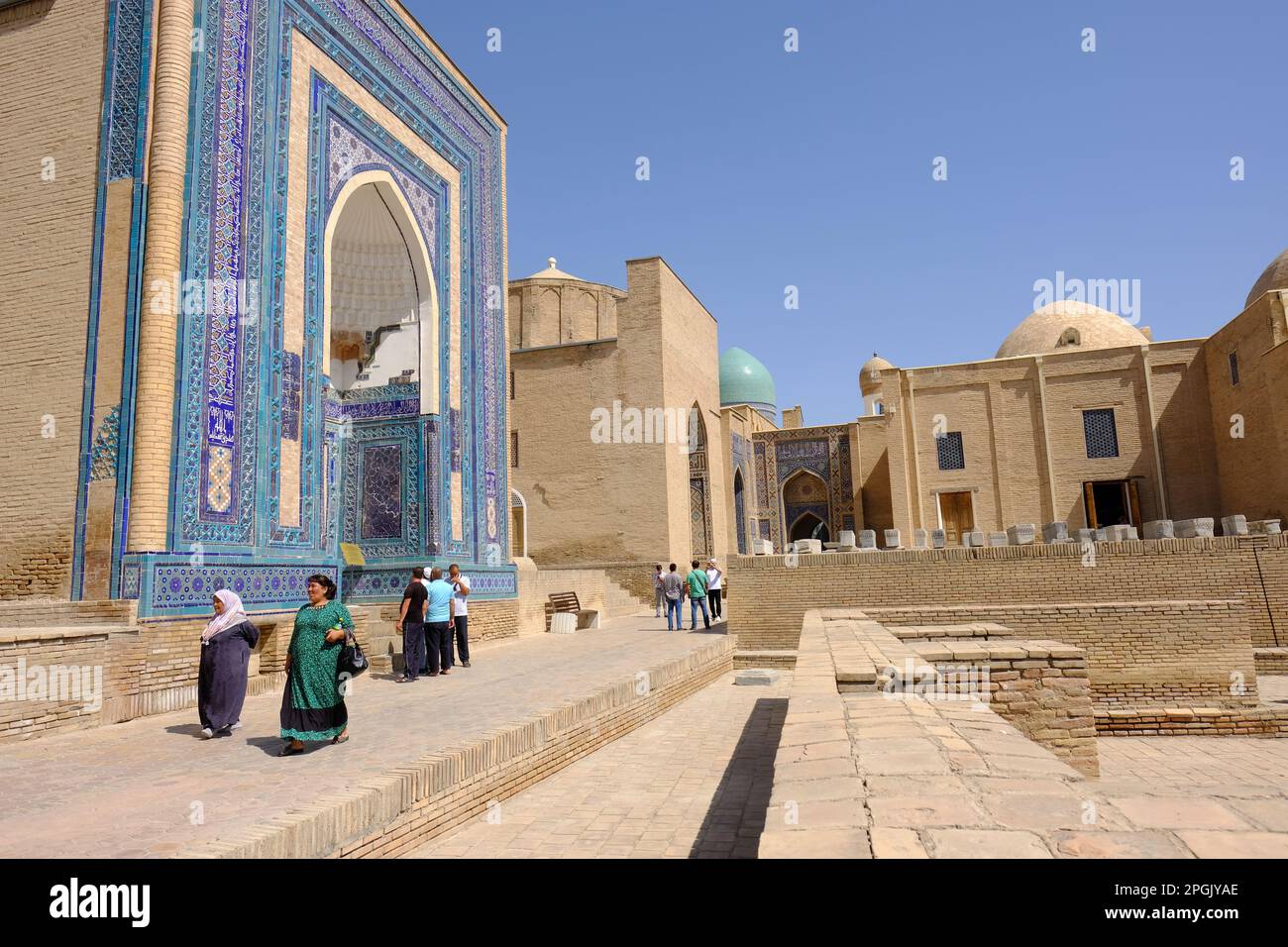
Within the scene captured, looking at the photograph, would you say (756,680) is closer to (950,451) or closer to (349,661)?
(349,661)

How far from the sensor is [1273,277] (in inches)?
960

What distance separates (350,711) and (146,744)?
141cm

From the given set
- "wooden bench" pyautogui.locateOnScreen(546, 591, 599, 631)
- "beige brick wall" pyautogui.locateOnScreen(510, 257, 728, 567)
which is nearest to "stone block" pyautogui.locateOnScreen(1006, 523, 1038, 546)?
"wooden bench" pyautogui.locateOnScreen(546, 591, 599, 631)

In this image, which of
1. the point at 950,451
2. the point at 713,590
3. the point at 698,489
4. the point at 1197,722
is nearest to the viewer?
the point at 1197,722

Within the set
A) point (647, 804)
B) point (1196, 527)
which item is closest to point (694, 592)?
point (1196, 527)

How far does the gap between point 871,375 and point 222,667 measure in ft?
105

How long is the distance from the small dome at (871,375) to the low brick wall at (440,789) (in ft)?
97.1

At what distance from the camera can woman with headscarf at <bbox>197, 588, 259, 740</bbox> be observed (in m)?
5.37

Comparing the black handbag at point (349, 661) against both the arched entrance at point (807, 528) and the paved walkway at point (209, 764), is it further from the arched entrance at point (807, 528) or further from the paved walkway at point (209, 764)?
the arched entrance at point (807, 528)

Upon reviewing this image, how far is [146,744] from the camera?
516cm

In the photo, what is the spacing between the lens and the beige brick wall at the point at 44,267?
22.6ft
